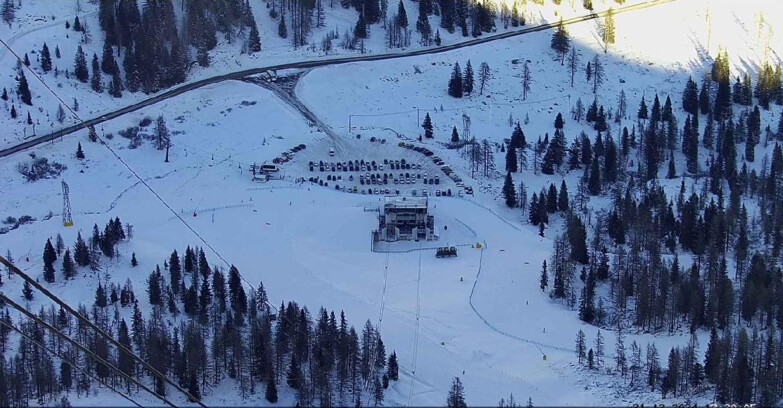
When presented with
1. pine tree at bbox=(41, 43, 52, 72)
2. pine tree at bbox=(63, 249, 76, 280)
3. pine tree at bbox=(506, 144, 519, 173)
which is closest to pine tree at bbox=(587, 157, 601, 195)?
pine tree at bbox=(506, 144, 519, 173)

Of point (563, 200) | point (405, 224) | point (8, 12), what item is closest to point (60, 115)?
point (8, 12)

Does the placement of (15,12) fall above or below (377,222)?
above

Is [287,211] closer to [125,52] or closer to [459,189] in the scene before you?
[459,189]

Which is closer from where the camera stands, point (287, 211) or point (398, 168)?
point (287, 211)

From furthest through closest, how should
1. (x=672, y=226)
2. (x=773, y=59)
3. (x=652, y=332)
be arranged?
(x=773, y=59), (x=672, y=226), (x=652, y=332)

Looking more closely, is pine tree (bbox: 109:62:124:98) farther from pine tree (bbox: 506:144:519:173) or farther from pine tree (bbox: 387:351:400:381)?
pine tree (bbox: 387:351:400:381)

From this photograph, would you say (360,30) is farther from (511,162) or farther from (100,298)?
(100,298)

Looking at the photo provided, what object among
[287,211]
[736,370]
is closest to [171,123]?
[287,211]
